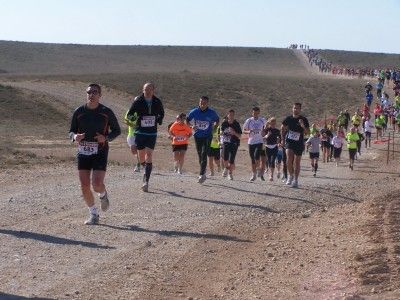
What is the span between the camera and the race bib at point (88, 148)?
12172 millimetres

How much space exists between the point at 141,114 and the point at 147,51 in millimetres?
125660

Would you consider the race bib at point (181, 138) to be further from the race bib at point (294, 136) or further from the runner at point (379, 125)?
the runner at point (379, 125)

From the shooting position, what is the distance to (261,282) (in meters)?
9.42

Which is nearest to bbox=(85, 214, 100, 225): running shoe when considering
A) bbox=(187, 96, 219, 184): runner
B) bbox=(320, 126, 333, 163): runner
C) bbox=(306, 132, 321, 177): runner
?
bbox=(187, 96, 219, 184): runner

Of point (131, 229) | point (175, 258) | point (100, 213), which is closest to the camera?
point (175, 258)

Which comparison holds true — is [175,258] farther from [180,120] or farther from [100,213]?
[180,120]

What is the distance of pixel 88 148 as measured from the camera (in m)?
12.2

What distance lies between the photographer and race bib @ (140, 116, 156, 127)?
1552 centimetres

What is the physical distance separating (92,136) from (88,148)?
16cm

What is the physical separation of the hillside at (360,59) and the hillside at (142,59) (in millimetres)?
6188

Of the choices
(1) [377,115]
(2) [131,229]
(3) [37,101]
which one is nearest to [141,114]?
(2) [131,229]

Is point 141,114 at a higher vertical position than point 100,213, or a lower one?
higher

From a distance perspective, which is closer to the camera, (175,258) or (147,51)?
(175,258)

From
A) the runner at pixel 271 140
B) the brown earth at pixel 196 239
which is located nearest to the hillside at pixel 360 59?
the runner at pixel 271 140
